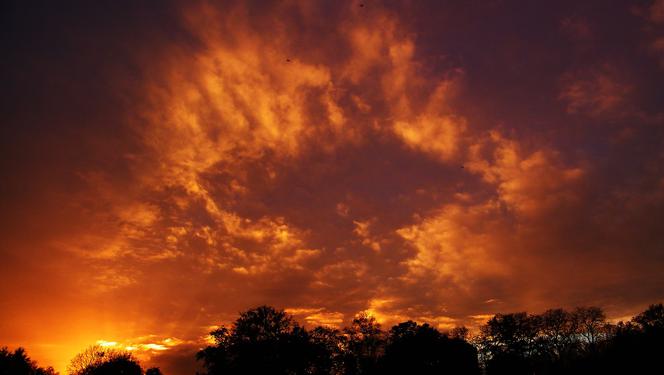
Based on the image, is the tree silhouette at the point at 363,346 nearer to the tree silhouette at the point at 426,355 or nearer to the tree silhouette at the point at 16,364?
the tree silhouette at the point at 426,355

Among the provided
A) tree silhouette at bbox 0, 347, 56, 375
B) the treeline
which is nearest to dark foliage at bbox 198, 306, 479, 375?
the treeline

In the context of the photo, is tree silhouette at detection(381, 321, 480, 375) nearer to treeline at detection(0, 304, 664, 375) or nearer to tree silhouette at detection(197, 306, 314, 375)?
treeline at detection(0, 304, 664, 375)

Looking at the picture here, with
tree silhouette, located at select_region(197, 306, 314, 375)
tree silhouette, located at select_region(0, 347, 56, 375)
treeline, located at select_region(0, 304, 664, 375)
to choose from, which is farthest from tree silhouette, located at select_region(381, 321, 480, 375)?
tree silhouette, located at select_region(0, 347, 56, 375)

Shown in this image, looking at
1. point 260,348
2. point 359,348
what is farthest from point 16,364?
point 359,348

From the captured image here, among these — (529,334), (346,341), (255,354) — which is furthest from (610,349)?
(529,334)

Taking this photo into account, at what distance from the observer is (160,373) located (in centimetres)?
10131

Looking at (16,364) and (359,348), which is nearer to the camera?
(16,364)

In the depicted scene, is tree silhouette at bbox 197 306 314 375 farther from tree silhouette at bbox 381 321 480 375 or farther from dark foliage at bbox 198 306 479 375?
tree silhouette at bbox 381 321 480 375

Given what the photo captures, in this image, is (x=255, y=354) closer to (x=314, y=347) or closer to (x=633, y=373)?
(x=314, y=347)

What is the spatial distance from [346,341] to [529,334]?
46132mm

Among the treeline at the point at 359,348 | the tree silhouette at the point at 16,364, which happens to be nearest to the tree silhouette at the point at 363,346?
the treeline at the point at 359,348

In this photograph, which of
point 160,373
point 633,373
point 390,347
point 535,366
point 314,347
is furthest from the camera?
point 160,373

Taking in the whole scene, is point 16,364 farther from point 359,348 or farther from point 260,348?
point 359,348

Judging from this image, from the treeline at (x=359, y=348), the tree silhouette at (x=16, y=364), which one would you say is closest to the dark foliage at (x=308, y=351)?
the treeline at (x=359, y=348)
